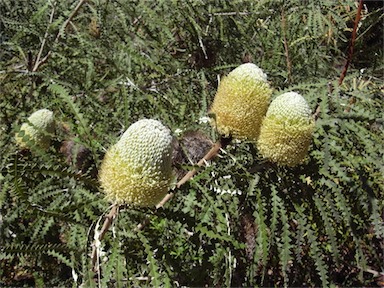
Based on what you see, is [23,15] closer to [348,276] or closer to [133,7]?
[133,7]

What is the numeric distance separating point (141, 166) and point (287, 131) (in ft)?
1.36

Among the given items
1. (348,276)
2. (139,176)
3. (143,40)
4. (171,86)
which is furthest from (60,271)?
(348,276)

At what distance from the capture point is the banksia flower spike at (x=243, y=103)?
1333 millimetres

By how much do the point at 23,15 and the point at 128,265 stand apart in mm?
1672

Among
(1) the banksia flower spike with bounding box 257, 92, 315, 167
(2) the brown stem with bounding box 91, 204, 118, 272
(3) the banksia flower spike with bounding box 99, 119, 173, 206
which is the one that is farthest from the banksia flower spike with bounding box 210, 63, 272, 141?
(2) the brown stem with bounding box 91, 204, 118, 272

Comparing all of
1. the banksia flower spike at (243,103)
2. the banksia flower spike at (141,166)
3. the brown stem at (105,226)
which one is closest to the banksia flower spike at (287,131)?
the banksia flower spike at (243,103)

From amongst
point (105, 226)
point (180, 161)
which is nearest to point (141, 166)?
point (105, 226)

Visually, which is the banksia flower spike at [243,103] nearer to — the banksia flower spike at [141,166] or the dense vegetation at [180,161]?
the dense vegetation at [180,161]

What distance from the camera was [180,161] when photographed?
2.27 metres

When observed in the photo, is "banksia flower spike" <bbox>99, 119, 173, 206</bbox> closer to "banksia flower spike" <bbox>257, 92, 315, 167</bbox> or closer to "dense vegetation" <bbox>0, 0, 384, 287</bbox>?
"dense vegetation" <bbox>0, 0, 384, 287</bbox>

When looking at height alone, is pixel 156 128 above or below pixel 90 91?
above

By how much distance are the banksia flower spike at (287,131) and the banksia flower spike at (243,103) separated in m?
0.03

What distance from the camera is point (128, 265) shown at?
4.68ft

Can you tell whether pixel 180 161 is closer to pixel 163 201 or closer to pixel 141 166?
pixel 163 201
